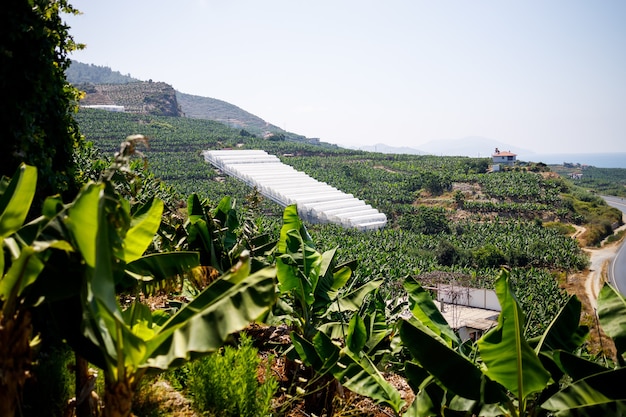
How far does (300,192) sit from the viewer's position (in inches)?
1596

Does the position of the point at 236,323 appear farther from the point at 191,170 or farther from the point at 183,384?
the point at 191,170

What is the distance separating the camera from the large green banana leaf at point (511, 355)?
7.87 ft

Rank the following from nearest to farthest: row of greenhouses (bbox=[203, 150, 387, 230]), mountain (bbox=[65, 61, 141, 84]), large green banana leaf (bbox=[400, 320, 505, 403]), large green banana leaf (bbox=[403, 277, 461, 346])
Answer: large green banana leaf (bbox=[400, 320, 505, 403])
large green banana leaf (bbox=[403, 277, 461, 346])
row of greenhouses (bbox=[203, 150, 387, 230])
mountain (bbox=[65, 61, 141, 84])

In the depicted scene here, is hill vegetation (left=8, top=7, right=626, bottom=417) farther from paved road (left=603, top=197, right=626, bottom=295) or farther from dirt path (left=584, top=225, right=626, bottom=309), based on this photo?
paved road (left=603, top=197, right=626, bottom=295)

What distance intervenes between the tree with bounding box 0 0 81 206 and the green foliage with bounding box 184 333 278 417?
1820 millimetres

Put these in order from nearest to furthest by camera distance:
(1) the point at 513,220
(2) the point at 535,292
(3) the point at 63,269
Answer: (3) the point at 63,269, (2) the point at 535,292, (1) the point at 513,220

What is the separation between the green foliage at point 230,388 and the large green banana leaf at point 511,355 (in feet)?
4.05

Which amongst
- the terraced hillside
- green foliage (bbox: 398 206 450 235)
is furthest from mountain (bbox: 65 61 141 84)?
green foliage (bbox: 398 206 450 235)

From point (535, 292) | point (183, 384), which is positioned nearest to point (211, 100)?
point (535, 292)

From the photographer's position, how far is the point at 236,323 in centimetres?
193

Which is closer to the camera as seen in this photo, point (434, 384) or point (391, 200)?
point (434, 384)

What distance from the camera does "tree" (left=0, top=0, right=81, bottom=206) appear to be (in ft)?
10.7

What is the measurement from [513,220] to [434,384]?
3940 cm

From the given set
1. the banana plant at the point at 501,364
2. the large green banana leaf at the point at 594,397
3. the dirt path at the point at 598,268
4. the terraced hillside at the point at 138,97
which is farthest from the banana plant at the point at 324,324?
the terraced hillside at the point at 138,97
